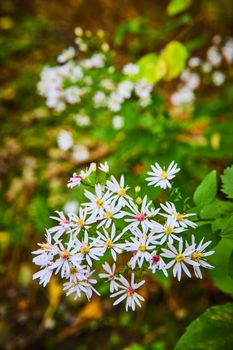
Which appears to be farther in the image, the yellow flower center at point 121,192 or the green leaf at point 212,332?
the green leaf at point 212,332

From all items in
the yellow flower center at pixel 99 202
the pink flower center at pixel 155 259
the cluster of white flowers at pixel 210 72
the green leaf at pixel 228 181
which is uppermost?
the cluster of white flowers at pixel 210 72

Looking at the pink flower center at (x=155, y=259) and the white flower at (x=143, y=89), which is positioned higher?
the white flower at (x=143, y=89)

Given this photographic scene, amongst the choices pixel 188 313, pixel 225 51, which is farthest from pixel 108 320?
pixel 225 51

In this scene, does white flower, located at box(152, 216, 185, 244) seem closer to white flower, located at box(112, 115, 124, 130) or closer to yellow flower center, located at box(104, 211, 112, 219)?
yellow flower center, located at box(104, 211, 112, 219)

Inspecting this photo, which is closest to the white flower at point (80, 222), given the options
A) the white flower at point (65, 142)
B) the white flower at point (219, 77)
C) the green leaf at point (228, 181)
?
the green leaf at point (228, 181)

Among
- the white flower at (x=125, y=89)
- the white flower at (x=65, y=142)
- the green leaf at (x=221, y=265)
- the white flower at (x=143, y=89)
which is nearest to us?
the green leaf at (x=221, y=265)

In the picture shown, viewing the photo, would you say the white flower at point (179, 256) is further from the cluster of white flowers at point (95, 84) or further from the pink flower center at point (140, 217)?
the cluster of white flowers at point (95, 84)
